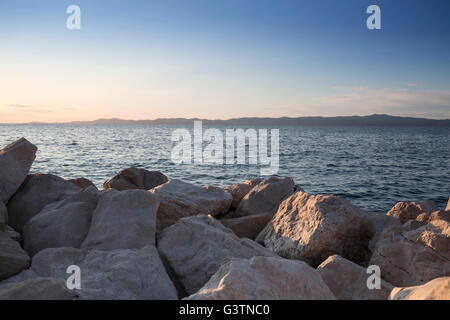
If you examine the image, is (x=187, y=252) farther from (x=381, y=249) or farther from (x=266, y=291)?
(x=381, y=249)

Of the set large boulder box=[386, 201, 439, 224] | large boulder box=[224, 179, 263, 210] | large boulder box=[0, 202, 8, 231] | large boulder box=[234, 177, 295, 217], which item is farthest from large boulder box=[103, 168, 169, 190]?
large boulder box=[386, 201, 439, 224]

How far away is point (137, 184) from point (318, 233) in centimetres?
667

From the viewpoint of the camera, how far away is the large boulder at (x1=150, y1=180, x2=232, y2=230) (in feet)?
19.9

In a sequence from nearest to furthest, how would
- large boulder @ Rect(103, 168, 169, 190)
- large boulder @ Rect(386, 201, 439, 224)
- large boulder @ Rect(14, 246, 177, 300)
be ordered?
1. large boulder @ Rect(14, 246, 177, 300)
2. large boulder @ Rect(386, 201, 439, 224)
3. large boulder @ Rect(103, 168, 169, 190)

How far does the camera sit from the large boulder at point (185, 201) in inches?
239

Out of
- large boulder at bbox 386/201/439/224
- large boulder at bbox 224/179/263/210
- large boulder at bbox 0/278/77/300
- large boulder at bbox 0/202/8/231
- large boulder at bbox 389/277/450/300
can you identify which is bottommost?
large boulder at bbox 386/201/439/224

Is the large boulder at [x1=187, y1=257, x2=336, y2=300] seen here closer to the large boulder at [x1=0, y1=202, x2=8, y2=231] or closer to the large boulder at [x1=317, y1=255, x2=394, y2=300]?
the large boulder at [x1=317, y1=255, x2=394, y2=300]

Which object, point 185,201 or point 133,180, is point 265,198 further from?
point 133,180

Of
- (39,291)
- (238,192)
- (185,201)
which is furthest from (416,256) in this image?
(238,192)

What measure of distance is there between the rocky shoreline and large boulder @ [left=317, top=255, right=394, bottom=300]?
0.04 ft

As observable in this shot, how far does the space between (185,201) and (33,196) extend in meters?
3.02
